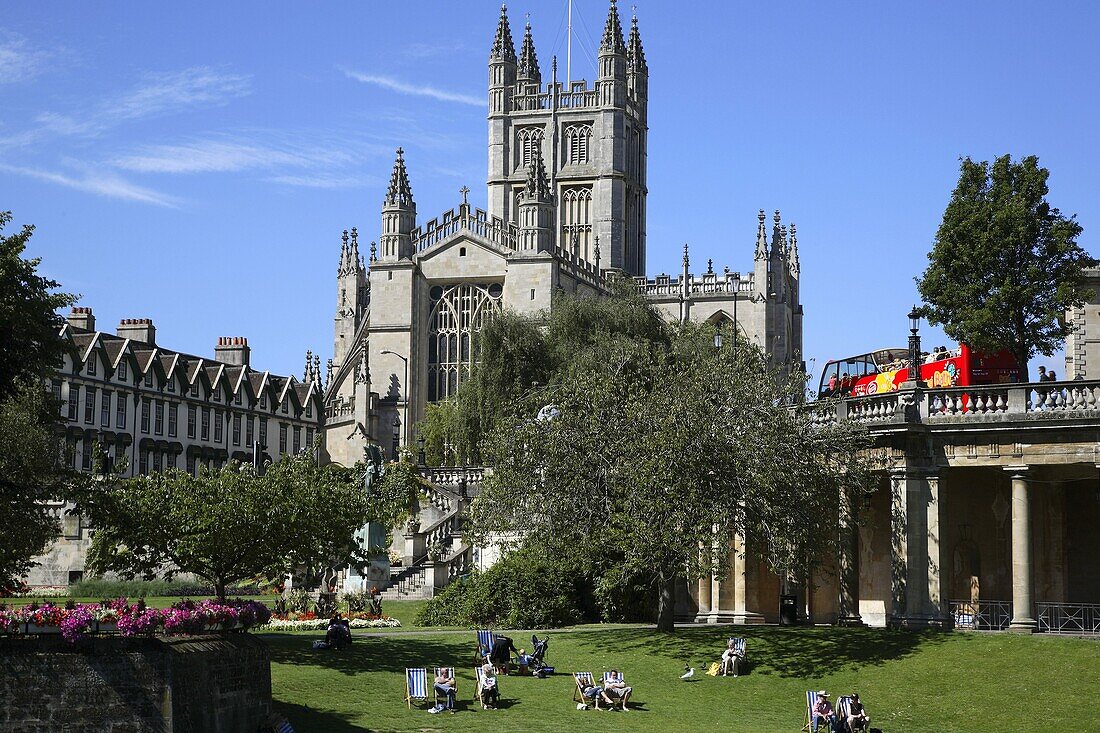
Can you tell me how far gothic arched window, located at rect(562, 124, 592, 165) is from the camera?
129125 millimetres

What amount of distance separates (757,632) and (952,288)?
18461 millimetres

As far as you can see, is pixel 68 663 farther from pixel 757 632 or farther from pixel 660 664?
pixel 757 632

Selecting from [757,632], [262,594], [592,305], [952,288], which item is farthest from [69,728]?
[592,305]

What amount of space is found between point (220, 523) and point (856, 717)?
1505 centimetres

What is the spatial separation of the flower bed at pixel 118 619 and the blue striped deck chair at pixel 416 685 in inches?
156

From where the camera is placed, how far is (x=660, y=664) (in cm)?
3662

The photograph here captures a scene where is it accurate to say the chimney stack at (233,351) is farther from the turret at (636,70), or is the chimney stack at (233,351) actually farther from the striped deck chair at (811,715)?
the striped deck chair at (811,715)

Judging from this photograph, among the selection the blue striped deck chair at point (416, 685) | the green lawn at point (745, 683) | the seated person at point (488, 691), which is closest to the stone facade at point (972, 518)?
the green lawn at point (745, 683)

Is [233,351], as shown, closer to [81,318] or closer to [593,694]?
[81,318]

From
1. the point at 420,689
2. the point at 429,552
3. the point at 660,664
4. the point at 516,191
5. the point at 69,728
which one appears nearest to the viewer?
the point at 69,728

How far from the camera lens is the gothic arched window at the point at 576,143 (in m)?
129

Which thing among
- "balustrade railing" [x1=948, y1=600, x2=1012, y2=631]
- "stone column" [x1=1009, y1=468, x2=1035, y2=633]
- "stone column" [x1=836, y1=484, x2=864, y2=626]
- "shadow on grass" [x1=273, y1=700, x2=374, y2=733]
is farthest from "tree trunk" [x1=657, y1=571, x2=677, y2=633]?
"shadow on grass" [x1=273, y1=700, x2=374, y2=733]

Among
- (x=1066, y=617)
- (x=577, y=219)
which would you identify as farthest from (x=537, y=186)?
(x=1066, y=617)

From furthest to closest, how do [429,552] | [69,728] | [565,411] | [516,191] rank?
[516,191]
[429,552]
[565,411]
[69,728]
